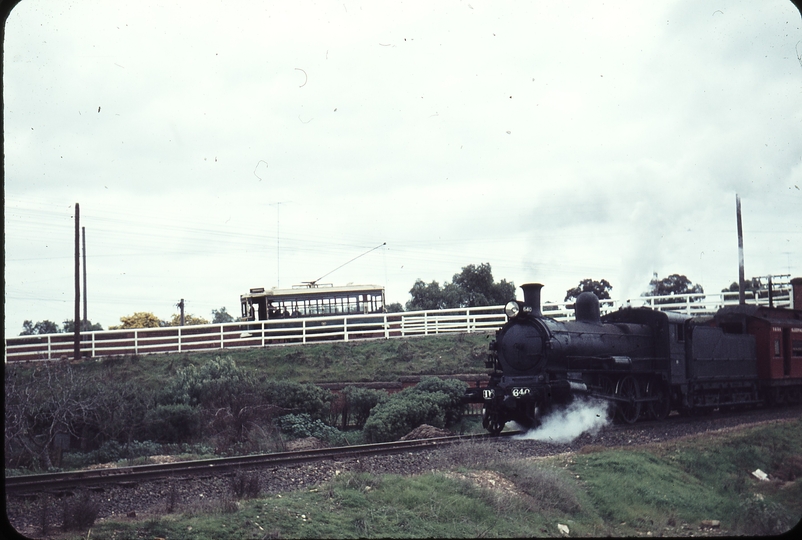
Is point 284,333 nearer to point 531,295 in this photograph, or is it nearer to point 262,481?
point 531,295

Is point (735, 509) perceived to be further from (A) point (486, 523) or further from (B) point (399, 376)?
(B) point (399, 376)

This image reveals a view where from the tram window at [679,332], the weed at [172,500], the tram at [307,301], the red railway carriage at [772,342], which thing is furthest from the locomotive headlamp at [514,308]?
the tram at [307,301]

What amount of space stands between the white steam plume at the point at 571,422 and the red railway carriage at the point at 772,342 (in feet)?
30.2

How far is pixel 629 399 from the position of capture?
17859 millimetres

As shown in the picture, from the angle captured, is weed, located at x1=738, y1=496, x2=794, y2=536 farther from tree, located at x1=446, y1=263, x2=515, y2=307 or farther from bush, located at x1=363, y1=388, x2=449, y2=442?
tree, located at x1=446, y1=263, x2=515, y2=307

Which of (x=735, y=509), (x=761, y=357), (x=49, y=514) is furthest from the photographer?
(x=761, y=357)

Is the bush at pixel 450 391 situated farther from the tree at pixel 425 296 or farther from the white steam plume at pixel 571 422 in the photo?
the tree at pixel 425 296

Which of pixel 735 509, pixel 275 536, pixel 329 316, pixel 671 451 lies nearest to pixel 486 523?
pixel 275 536

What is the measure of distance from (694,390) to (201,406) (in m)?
14.4

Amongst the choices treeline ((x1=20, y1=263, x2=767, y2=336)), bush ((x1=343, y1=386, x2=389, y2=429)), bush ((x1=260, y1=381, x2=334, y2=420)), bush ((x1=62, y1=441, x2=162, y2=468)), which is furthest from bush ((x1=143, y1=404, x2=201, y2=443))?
treeline ((x1=20, y1=263, x2=767, y2=336))

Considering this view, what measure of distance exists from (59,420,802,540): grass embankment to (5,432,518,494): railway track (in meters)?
1.82

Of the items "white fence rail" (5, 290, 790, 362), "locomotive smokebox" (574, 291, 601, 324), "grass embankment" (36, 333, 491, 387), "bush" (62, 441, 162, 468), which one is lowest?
"bush" (62, 441, 162, 468)

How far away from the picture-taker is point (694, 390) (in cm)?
2017

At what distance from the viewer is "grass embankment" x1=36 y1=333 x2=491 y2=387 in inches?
1080
